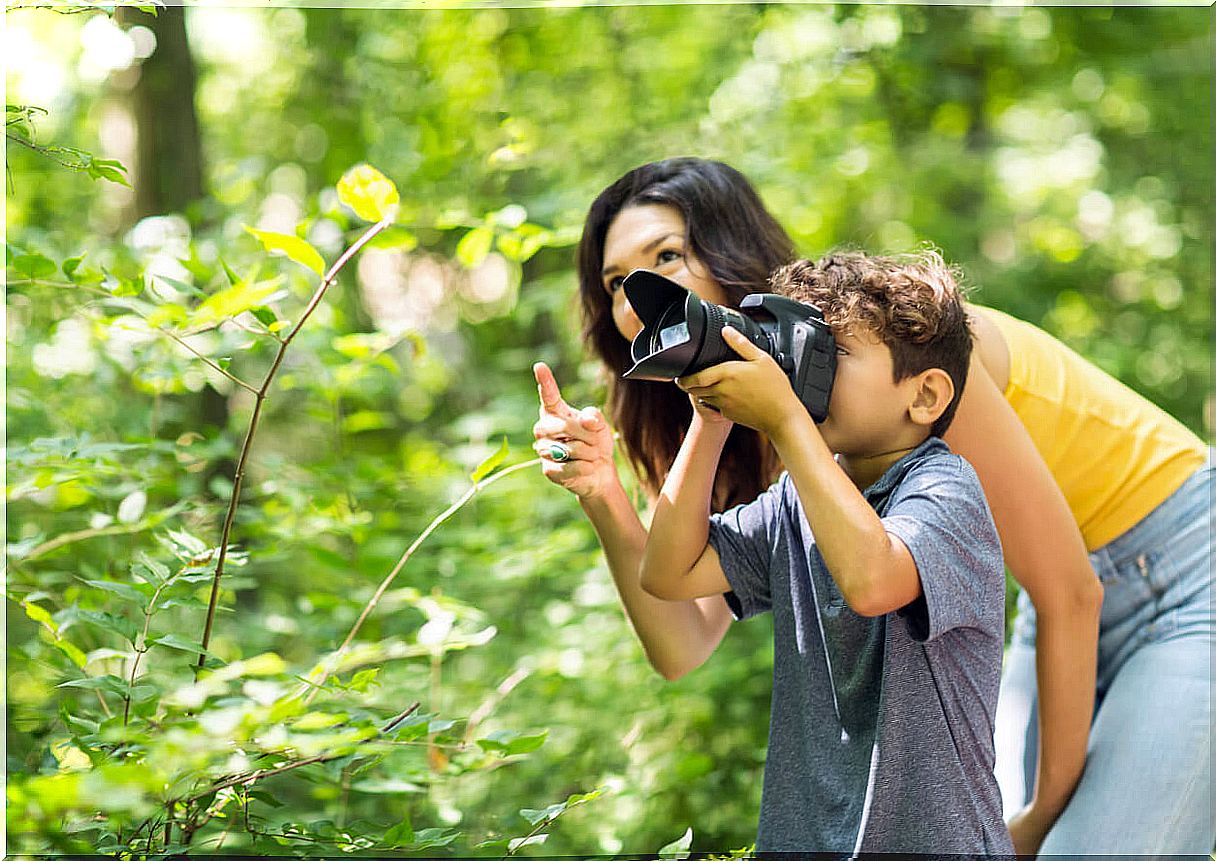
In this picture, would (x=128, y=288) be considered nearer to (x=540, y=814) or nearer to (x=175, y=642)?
(x=175, y=642)

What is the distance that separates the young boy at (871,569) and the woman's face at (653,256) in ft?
0.80

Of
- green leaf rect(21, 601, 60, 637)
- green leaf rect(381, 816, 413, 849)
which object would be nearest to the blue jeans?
green leaf rect(381, 816, 413, 849)

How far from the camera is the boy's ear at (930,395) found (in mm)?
1162

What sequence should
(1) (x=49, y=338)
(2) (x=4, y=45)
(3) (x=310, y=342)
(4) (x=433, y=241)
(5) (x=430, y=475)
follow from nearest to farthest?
(2) (x=4, y=45), (3) (x=310, y=342), (1) (x=49, y=338), (5) (x=430, y=475), (4) (x=433, y=241)

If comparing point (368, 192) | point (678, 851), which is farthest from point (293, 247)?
point (678, 851)

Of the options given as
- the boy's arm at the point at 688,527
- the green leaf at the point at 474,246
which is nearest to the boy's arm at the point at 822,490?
the boy's arm at the point at 688,527

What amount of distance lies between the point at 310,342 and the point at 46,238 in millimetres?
657

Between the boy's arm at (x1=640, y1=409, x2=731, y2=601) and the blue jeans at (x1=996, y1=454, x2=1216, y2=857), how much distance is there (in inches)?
21.5

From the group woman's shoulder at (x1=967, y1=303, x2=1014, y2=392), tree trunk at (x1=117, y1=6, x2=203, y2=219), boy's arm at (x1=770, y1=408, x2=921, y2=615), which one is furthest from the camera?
tree trunk at (x1=117, y1=6, x2=203, y2=219)

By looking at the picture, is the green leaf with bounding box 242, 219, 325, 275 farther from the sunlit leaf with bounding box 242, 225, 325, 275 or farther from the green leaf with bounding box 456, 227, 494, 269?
the green leaf with bounding box 456, 227, 494, 269

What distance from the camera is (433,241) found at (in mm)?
3803

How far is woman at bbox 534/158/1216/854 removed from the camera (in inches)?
52.2

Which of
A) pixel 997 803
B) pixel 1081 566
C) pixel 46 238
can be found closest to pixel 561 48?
pixel 46 238

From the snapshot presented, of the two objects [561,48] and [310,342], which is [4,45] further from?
[561,48]
